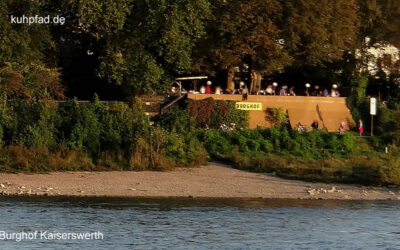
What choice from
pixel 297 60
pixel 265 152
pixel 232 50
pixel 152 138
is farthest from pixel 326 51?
pixel 152 138

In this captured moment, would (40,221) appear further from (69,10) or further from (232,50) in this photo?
(232,50)

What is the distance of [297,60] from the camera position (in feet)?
201

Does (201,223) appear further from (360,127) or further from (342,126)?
Result: (342,126)

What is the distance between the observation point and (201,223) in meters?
36.4

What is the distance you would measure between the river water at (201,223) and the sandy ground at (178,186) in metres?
0.87

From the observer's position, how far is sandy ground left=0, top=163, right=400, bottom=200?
4162 cm

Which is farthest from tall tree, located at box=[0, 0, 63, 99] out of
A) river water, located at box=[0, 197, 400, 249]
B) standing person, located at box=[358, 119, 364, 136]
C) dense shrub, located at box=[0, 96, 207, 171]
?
standing person, located at box=[358, 119, 364, 136]

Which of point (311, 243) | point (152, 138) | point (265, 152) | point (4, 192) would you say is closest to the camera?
point (311, 243)

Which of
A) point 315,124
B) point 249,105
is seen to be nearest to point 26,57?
point 249,105

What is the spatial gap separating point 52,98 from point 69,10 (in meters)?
5.78

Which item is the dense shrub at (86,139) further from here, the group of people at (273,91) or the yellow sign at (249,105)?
the group of people at (273,91)

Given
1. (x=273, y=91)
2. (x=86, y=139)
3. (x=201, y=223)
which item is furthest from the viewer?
(x=273, y=91)

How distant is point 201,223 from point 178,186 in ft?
22.0

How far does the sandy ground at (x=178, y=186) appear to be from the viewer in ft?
137
